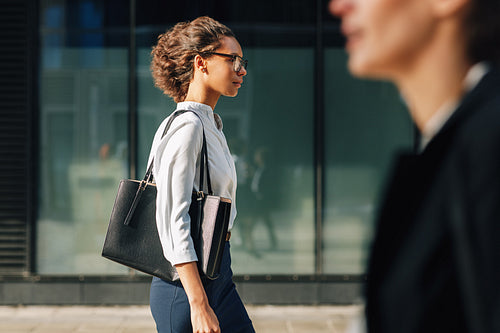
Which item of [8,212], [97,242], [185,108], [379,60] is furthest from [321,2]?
[379,60]

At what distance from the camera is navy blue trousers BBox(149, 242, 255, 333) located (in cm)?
243

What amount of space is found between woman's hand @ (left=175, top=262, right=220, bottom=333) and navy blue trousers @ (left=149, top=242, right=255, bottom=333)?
82 mm

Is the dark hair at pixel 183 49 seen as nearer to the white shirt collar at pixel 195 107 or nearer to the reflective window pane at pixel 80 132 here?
the white shirt collar at pixel 195 107

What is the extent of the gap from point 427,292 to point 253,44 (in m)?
6.85

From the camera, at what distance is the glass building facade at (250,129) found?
7.45m

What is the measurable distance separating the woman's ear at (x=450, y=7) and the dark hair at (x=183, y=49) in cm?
193

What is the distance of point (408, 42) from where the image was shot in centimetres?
92

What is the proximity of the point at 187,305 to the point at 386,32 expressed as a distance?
1.69 meters

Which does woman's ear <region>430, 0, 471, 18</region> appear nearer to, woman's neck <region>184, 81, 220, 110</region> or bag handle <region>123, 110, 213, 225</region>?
bag handle <region>123, 110, 213, 225</region>

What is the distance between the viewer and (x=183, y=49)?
2.77 m

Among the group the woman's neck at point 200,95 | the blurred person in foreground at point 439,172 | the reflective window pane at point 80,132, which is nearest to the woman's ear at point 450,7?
the blurred person in foreground at point 439,172

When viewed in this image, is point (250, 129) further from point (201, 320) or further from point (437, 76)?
point (437, 76)

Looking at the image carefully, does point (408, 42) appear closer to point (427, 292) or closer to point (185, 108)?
point (427, 292)

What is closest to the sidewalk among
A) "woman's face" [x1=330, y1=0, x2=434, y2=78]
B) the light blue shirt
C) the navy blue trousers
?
the navy blue trousers
